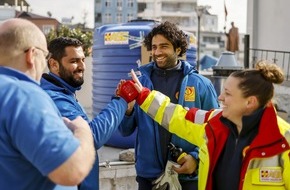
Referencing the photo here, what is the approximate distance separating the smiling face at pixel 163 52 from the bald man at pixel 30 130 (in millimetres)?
1475

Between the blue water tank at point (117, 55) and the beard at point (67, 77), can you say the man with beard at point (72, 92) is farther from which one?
the blue water tank at point (117, 55)

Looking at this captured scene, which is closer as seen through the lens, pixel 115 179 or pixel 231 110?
pixel 231 110

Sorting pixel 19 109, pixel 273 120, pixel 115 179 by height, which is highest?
pixel 19 109

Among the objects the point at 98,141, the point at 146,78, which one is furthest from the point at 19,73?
the point at 146,78

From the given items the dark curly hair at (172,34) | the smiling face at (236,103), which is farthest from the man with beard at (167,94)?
the smiling face at (236,103)

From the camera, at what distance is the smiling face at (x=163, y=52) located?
3162mm

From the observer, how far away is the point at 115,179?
4.37 metres

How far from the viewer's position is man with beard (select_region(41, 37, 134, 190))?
248 centimetres

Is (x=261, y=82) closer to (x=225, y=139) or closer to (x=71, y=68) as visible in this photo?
(x=225, y=139)

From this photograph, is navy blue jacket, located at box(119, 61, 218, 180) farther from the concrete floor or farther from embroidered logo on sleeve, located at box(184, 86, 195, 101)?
the concrete floor

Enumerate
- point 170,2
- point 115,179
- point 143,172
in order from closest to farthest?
point 143,172, point 115,179, point 170,2

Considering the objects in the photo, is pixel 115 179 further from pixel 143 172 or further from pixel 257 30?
pixel 257 30

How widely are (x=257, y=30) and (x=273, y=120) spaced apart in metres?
10.7

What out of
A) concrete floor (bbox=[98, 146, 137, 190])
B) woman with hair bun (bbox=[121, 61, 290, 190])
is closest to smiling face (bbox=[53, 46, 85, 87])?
woman with hair bun (bbox=[121, 61, 290, 190])
